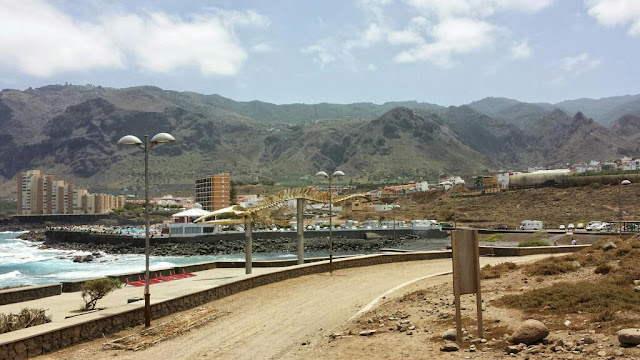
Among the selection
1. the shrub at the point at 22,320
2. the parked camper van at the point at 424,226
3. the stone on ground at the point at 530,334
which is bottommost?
the shrub at the point at 22,320

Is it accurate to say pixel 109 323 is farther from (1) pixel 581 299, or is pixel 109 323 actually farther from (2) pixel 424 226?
(2) pixel 424 226

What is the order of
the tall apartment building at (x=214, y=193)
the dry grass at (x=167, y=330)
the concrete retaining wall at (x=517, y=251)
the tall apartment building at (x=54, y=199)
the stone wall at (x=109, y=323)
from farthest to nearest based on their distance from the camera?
the tall apartment building at (x=54, y=199) → the tall apartment building at (x=214, y=193) → the concrete retaining wall at (x=517, y=251) → the dry grass at (x=167, y=330) → the stone wall at (x=109, y=323)

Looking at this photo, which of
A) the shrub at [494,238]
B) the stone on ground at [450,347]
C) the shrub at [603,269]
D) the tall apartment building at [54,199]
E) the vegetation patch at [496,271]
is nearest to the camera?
the stone on ground at [450,347]

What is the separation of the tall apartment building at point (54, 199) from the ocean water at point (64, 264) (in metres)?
98.9

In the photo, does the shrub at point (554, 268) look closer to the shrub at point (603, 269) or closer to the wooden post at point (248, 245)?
→ the shrub at point (603, 269)

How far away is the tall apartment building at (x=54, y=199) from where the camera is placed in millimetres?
189175

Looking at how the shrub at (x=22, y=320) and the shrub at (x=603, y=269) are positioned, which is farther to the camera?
the shrub at (x=603, y=269)

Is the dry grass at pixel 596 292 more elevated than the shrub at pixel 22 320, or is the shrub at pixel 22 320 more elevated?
the dry grass at pixel 596 292

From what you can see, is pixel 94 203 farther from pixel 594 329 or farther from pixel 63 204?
pixel 594 329

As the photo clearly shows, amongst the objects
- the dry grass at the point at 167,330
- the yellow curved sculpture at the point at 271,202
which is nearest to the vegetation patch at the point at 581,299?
the dry grass at the point at 167,330

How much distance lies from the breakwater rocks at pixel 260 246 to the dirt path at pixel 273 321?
59.4 m

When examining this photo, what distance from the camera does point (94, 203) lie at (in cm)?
18912

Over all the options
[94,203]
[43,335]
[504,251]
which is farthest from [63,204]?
[43,335]

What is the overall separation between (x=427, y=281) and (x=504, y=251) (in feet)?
56.2
